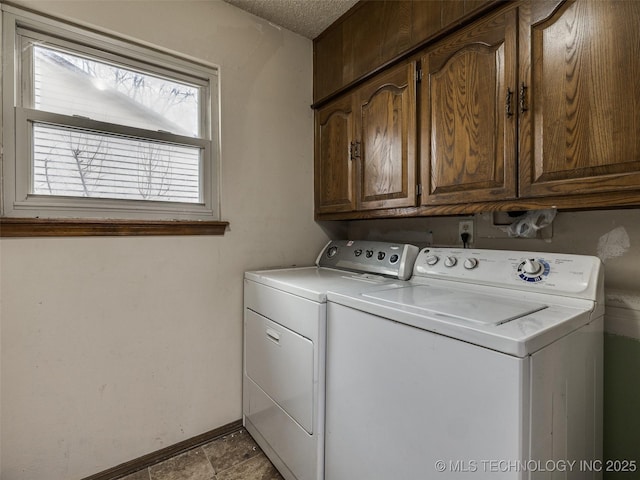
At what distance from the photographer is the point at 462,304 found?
1040mm

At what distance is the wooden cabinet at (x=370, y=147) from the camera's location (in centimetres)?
147

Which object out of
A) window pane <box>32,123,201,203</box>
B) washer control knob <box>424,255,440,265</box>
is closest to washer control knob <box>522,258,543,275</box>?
washer control knob <box>424,255,440,265</box>

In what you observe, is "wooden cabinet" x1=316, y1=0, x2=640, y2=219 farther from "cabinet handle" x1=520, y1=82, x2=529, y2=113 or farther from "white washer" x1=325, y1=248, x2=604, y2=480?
"white washer" x1=325, y1=248, x2=604, y2=480

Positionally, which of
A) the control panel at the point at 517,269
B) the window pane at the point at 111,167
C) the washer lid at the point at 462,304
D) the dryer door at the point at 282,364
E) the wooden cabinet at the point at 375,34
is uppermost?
the wooden cabinet at the point at 375,34

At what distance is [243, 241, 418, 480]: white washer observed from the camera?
1274 mm

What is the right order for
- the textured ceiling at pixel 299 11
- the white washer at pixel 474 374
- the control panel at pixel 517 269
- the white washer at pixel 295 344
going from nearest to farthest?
1. the white washer at pixel 474 374
2. the control panel at pixel 517 269
3. the white washer at pixel 295 344
4. the textured ceiling at pixel 299 11

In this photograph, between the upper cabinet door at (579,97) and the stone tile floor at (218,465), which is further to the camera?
the stone tile floor at (218,465)

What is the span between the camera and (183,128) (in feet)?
5.64

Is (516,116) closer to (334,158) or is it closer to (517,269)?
(517,269)

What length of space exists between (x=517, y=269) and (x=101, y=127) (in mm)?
1918

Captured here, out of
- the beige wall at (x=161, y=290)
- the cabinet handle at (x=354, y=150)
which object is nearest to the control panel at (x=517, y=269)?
the cabinet handle at (x=354, y=150)

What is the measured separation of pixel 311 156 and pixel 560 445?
6.06ft

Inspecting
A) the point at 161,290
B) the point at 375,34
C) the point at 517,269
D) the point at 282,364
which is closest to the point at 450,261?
the point at 517,269

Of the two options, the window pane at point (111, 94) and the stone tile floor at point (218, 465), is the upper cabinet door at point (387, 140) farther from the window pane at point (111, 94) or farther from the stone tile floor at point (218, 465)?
the stone tile floor at point (218, 465)
